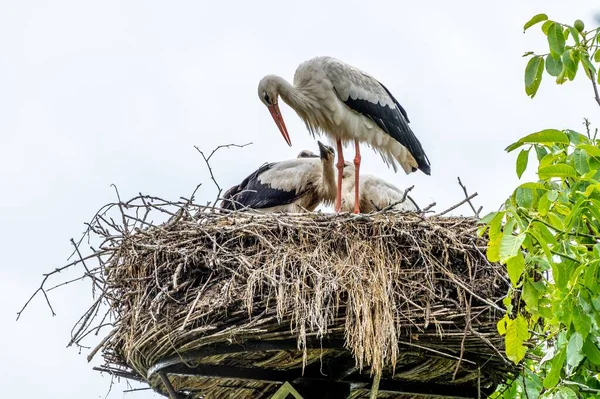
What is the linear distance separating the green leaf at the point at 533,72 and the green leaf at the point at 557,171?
1.94ft

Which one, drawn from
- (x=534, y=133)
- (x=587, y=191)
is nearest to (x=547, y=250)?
(x=587, y=191)

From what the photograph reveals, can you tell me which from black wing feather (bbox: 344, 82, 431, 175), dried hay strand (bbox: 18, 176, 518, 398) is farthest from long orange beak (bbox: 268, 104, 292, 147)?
dried hay strand (bbox: 18, 176, 518, 398)

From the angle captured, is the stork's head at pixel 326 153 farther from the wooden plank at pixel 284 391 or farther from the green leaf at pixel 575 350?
the green leaf at pixel 575 350

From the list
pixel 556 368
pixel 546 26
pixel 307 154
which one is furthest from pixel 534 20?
pixel 307 154

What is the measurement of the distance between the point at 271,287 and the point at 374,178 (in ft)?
10.3

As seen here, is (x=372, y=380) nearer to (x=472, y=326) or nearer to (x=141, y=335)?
(x=472, y=326)

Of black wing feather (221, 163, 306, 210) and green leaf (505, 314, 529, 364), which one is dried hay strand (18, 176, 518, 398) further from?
black wing feather (221, 163, 306, 210)

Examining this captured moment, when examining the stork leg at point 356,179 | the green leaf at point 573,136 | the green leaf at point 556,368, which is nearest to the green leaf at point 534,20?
the green leaf at point 573,136

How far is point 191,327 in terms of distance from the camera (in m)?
5.25

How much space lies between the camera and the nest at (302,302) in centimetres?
517

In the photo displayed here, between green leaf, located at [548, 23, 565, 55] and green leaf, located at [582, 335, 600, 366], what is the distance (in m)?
1.18

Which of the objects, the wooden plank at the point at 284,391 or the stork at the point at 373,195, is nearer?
the wooden plank at the point at 284,391

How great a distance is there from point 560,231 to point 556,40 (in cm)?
87

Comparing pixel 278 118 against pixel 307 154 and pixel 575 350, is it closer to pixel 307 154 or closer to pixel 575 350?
pixel 307 154
